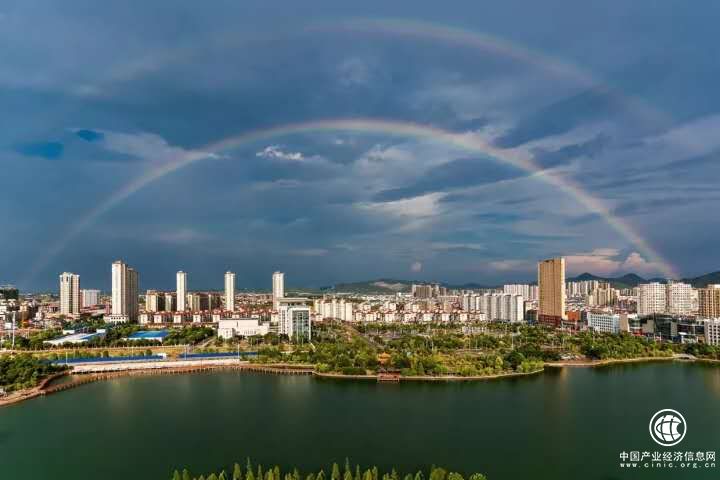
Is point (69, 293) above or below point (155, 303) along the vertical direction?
above

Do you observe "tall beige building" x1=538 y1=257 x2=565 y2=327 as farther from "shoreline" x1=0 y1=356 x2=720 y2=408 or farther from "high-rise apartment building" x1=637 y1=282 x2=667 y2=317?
"shoreline" x1=0 y1=356 x2=720 y2=408

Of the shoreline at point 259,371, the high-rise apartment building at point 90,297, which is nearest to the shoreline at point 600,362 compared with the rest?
the shoreline at point 259,371

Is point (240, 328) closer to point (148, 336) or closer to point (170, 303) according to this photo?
point (148, 336)

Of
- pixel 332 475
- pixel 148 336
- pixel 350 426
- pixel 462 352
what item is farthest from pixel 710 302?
pixel 148 336

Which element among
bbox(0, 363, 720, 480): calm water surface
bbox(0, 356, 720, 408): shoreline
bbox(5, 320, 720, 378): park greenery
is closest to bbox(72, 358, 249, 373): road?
bbox(0, 356, 720, 408): shoreline

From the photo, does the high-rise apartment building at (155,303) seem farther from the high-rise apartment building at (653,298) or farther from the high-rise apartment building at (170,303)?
the high-rise apartment building at (653,298)

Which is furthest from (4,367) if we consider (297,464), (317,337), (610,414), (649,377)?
(649,377)
